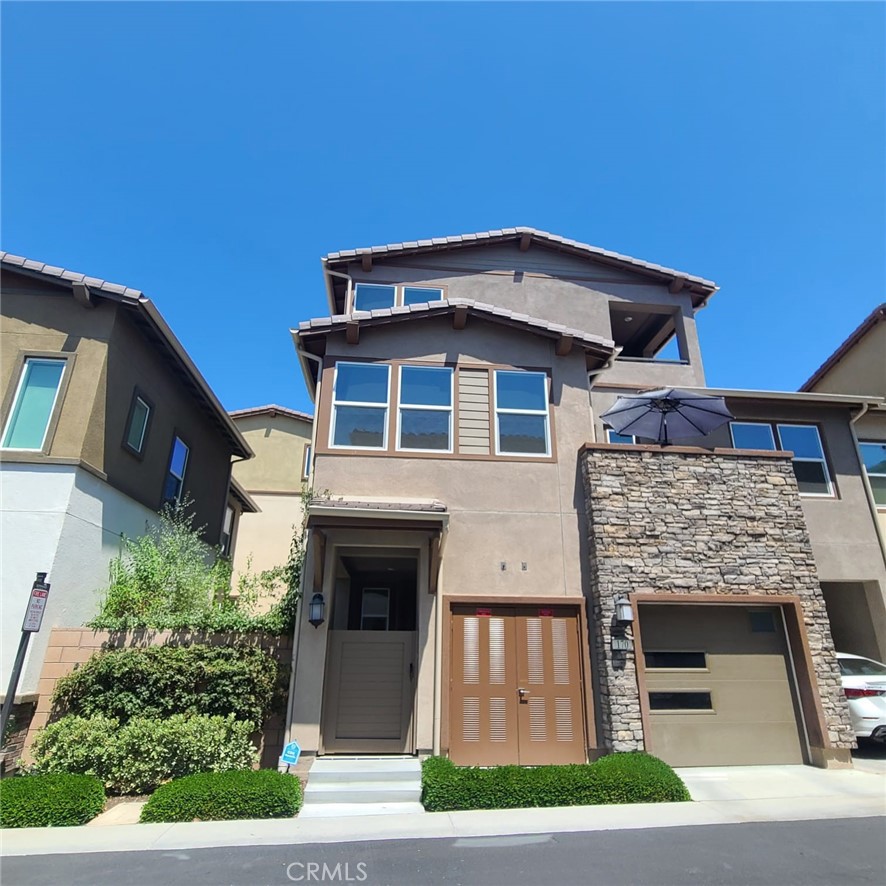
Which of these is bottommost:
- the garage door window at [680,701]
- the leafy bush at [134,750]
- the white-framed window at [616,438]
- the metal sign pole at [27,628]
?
the leafy bush at [134,750]

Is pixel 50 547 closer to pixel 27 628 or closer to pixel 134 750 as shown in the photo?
pixel 27 628

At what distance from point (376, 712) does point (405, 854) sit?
3360mm

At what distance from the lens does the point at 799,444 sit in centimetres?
1374

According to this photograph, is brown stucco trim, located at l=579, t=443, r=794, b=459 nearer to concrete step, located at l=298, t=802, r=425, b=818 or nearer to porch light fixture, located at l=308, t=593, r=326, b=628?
porch light fixture, located at l=308, t=593, r=326, b=628

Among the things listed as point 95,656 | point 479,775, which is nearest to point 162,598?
point 95,656

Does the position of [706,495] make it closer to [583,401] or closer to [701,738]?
[583,401]

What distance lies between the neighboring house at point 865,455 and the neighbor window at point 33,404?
16.9 metres

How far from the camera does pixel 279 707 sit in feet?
28.0

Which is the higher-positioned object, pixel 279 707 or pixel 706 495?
pixel 706 495

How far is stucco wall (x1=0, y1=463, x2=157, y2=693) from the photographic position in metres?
8.31

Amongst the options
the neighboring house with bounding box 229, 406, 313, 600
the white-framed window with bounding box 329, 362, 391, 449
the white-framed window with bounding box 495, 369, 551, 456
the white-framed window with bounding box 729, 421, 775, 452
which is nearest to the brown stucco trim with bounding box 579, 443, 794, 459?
the white-framed window with bounding box 495, 369, 551, 456

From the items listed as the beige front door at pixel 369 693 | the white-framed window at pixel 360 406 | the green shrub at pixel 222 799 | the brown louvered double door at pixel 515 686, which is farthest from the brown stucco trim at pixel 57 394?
the brown louvered double door at pixel 515 686

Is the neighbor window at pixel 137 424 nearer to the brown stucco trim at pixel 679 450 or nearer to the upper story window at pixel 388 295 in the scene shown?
the upper story window at pixel 388 295

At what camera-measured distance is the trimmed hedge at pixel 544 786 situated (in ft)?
23.1
